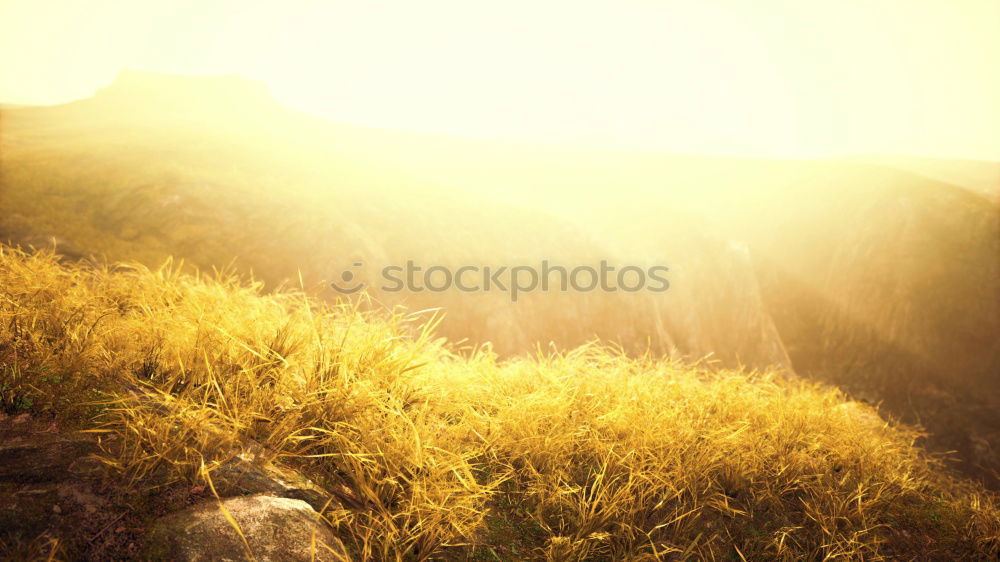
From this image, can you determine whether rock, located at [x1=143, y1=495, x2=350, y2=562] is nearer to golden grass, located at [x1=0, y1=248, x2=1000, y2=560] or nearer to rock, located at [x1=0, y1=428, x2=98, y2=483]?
golden grass, located at [x1=0, y1=248, x2=1000, y2=560]

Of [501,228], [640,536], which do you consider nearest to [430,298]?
[501,228]

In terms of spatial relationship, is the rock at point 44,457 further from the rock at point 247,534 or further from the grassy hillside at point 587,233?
the grassy hillside at point 587,233

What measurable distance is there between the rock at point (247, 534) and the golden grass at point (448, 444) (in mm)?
110

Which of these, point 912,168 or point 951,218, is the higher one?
point 912,168

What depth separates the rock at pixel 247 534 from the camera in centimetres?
154

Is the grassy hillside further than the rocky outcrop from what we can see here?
Yes

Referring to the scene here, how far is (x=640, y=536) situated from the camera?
7.34 ft

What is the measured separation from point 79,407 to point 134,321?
0.98m

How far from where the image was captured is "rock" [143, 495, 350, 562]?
5.04 ft

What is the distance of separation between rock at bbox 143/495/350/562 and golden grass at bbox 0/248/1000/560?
0.36 feet

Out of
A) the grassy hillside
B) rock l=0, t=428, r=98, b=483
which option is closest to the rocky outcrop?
rock l=0, t=428, r=98, b=483

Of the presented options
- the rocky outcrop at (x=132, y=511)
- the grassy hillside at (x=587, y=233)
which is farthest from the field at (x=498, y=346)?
the grassy hillside at (x=587, y=233)

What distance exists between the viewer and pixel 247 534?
1.66m

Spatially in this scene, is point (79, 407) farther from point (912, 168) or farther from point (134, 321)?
point (912, 168)
